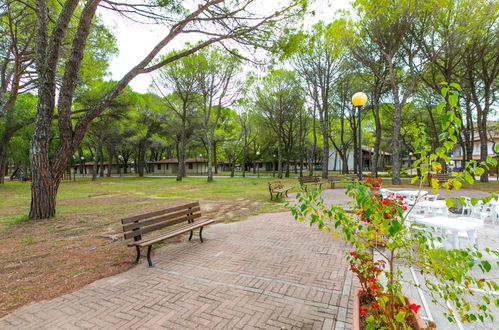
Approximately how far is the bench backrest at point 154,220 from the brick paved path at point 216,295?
601 millimetres

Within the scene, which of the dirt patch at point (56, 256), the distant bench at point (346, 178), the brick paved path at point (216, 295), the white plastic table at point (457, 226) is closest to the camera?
the distant bench at point (346, 178)

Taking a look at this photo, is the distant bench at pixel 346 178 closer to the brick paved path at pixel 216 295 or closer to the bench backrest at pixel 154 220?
the brick paved path at pixel 216 295

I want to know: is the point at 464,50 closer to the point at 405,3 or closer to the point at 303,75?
the point at 405,3

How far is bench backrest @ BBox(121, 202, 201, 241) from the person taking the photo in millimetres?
4164

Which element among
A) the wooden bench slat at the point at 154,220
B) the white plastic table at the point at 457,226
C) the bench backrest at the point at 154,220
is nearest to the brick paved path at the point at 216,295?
the bench backrest at the point at 154,220

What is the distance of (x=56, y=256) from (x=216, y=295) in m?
3.79

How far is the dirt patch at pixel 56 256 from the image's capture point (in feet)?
11.4

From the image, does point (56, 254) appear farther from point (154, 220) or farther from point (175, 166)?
point (175, 166)

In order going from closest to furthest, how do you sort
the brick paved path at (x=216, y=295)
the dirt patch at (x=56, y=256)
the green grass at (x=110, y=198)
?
the brick paved path at (x=216, y=295) → the dirt patch at (x=56, y=256) → the green grass at (x=110, y=198)

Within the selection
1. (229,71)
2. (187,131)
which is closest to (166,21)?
(229,71)

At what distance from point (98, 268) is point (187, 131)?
96.6 ft

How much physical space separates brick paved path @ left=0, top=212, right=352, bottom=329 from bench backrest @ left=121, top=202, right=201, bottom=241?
601mm

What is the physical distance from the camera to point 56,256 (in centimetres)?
470

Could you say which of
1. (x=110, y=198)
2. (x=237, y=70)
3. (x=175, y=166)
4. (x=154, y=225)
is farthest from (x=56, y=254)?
(x=175, y=166)
